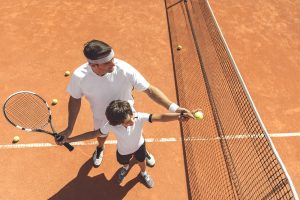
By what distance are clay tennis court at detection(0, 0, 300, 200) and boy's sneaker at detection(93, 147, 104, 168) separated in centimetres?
13

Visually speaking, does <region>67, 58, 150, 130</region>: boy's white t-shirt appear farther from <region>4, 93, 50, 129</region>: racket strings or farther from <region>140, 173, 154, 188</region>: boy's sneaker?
<region>140, 173, 154, 188</region>: boy's sneaker

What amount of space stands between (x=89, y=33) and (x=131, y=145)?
18.2 ft

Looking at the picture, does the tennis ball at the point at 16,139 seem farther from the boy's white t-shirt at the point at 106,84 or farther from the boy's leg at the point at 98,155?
the boy's white t-shirt at the point at 106,84

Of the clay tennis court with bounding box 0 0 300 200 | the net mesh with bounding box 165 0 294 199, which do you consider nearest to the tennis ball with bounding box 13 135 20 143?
the clay tennis court with bounding box 0 0 300 200

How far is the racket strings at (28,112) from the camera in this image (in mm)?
5082

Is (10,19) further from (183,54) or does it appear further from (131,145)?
(131,145)

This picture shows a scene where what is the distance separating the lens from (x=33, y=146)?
241 inches

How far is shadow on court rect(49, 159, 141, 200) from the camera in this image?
17.9 ft

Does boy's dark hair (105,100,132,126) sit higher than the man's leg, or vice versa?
boy's dark hair (105,100,132,126)

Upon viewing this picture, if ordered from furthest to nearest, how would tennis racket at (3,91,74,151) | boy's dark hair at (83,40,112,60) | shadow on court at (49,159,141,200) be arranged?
shadow on court at (49,159,141,200) < tennis racket at (3,91,74,151) < boy's dark hair at (83,40,112,60)

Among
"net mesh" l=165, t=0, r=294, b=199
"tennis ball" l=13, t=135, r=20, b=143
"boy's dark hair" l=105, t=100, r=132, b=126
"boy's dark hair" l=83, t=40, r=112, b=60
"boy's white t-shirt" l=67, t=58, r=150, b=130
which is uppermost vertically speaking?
"boy's dark hair" l=83, t=40, r=112, b=60

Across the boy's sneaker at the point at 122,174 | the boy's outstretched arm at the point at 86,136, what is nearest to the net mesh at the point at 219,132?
the boy's sneaker at the point at 122,174

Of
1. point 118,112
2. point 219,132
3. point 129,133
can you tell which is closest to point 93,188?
point 129,133

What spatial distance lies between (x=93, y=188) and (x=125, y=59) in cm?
388
